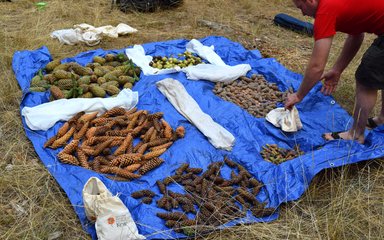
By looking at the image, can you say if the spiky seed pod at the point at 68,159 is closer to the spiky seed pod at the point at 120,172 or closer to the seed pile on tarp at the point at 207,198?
the spiky seed pod at the point at 120,172

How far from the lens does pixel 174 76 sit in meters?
4.76

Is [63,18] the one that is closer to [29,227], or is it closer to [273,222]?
[29,227]

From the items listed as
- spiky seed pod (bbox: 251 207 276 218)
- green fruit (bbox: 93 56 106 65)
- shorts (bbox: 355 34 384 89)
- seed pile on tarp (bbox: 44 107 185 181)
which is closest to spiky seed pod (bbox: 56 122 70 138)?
seed pile on tarp (bbox: 44 107 185 181)

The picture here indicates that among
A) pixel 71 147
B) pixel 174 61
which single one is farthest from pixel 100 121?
pixel 174 61

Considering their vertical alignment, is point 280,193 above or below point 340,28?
below

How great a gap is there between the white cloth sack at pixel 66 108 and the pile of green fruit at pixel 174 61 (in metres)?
0.89

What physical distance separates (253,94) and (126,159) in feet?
5.93

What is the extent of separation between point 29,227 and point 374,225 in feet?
7.92

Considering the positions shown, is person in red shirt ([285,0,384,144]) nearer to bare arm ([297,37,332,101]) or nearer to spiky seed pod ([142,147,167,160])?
bare arm ([297,37,332,101])

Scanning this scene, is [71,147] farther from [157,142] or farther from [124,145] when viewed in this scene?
[157,142]

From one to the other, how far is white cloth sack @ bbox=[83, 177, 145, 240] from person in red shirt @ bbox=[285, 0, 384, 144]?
73.8 inches

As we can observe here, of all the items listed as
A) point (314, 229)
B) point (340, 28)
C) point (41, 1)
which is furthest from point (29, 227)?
point (41, 1)

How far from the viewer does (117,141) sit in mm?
3660

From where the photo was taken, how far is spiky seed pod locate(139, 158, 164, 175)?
3.39 meters
